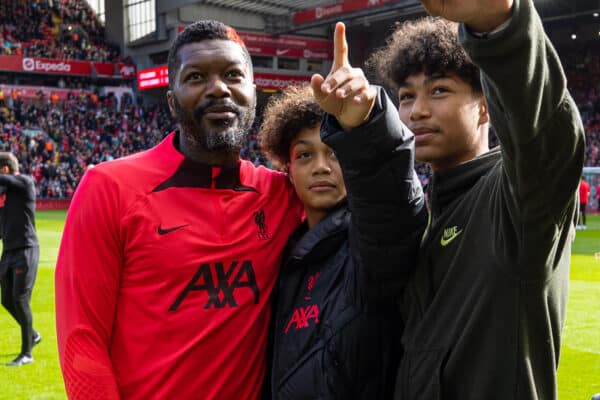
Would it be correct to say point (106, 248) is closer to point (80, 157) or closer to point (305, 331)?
point (305, 331)

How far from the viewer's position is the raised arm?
1819 mm

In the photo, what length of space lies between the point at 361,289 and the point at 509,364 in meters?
0.57

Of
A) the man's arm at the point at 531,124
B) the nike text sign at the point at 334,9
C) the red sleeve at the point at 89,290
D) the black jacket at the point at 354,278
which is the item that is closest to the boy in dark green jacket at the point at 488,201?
the man's arm at the point at 531,124

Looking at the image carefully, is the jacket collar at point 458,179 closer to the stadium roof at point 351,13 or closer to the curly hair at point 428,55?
the curly hair at point 428,55

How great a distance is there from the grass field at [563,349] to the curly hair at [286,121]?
4120mm

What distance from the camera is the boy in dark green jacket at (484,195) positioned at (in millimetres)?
1431

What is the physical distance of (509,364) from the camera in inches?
68.7

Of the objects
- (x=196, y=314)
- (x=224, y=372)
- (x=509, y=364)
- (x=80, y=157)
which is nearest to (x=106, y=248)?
(x=196, y=314)

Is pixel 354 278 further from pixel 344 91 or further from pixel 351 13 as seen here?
pixel 351 13

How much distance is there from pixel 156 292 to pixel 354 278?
784mm

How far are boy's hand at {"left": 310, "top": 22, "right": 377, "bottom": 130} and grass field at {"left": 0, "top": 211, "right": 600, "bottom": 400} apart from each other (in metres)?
4.94

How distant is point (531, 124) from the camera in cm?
143

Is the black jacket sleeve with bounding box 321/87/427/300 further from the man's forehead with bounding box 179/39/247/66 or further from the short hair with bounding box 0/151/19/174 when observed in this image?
the short hair with bounding box 0/151/19/174

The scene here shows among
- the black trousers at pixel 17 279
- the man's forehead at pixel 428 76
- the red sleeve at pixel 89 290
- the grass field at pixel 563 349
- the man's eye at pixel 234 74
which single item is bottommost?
the grass field at pixel 563 349
